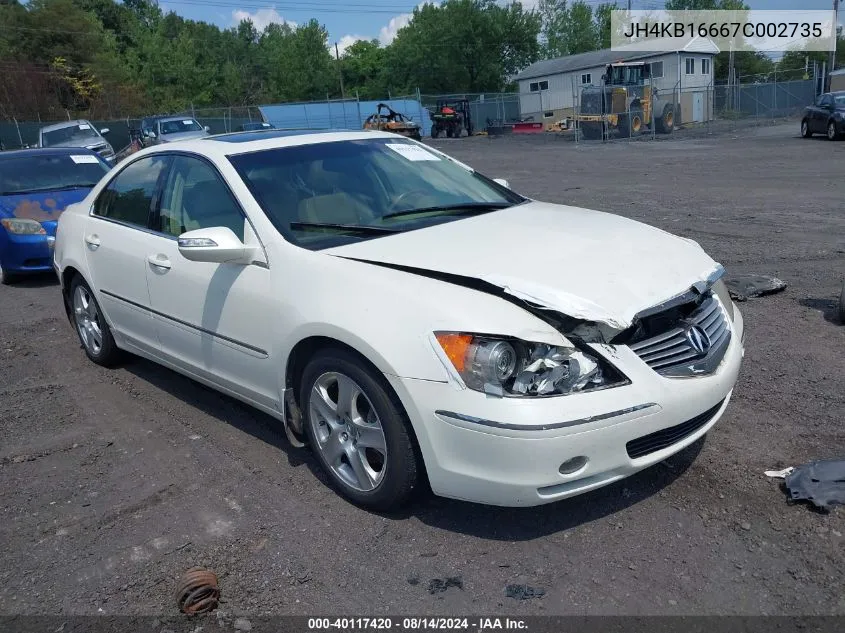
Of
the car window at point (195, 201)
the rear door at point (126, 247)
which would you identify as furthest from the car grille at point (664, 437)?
the rear door at point (126, 247)

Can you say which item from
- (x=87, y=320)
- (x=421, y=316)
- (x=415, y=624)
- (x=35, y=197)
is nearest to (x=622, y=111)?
(x=35, y=197)

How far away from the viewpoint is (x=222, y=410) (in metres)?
4.86

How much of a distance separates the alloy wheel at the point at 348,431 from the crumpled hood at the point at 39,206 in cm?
682

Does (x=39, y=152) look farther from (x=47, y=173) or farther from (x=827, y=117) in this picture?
(x=827, y=117)

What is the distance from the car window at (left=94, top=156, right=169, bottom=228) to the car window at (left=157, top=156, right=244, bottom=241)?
0.20 m

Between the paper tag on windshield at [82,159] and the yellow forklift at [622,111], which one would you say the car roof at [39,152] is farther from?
the yellow forklift at [622,111]

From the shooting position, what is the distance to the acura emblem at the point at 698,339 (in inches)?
129

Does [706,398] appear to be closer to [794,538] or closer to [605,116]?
[794,538]

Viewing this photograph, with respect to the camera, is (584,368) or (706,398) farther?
(706,398)

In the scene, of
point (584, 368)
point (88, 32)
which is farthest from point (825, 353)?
point (88, 32)

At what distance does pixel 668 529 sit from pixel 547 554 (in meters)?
0.54

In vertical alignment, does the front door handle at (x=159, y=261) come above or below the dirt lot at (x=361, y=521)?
above

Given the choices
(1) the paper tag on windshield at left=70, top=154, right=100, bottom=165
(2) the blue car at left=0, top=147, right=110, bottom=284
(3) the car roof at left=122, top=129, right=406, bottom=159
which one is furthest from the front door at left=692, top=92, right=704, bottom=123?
(3) the car roof at left=122, top=129, right=406, bottom=159

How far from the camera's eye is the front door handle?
4438 millimetres
